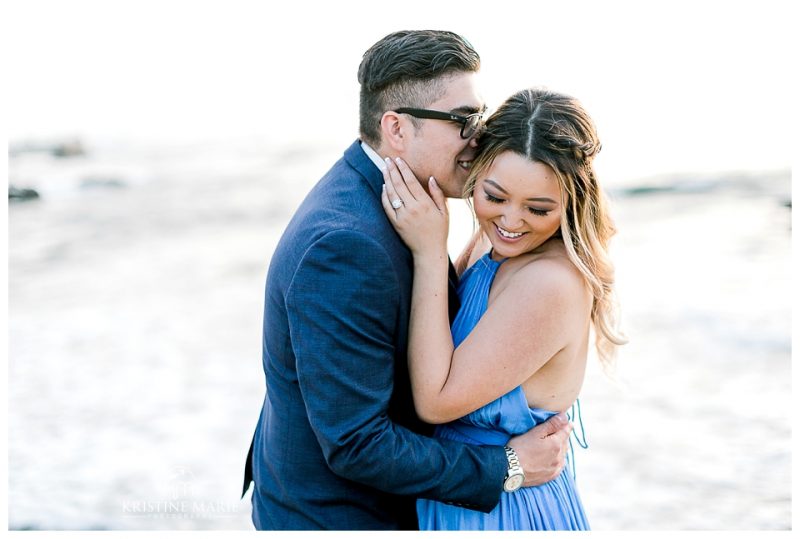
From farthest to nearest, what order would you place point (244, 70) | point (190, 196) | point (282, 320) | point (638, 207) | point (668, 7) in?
1. point (244, 70)
2. point (668, 7)
3. point (190, 196)
4. point (638, 207)
5. point (282, 320)

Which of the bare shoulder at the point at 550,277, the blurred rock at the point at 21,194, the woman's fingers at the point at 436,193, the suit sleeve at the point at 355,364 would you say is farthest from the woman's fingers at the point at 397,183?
the blurred rock at the point at 21,194

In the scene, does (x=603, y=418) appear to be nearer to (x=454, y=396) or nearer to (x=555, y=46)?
(x=454, y=396)

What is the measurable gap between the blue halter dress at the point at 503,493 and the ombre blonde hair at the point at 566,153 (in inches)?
13.0

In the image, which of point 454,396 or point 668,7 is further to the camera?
point 668,7

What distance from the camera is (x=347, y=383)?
2.45 metres

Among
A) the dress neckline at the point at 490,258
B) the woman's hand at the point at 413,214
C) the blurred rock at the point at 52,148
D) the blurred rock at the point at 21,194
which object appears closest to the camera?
the woman's hand at the point at 413,214

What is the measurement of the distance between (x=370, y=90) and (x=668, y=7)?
20.9m

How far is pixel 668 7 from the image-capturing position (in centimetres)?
2169

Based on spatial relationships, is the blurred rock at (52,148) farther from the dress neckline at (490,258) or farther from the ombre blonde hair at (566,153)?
the ombre blonde hair at (566,153)

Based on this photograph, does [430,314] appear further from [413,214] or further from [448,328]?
[413,214]

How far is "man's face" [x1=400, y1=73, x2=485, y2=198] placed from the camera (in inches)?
109

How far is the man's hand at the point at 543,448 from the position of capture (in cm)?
282

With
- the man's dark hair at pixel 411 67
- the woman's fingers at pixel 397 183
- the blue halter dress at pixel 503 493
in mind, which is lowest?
the blue halter dress at pixel 503 493

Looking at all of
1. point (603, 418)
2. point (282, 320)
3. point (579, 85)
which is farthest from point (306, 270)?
point (579, 85)
